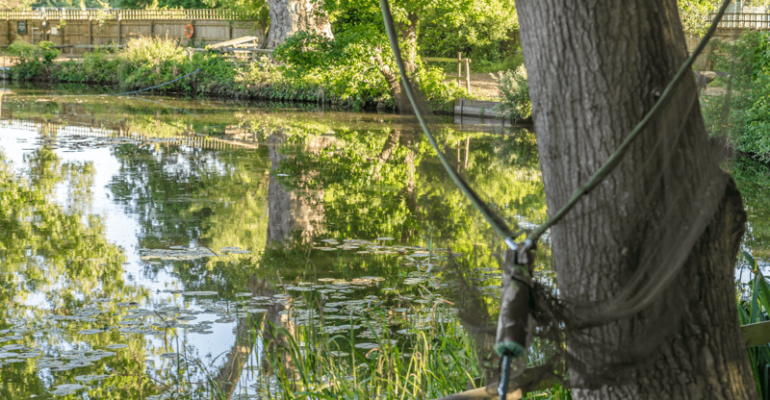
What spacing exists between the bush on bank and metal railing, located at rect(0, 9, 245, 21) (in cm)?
467

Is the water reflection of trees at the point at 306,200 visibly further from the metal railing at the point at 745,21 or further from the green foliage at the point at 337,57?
the green foliage at the point at 337,57

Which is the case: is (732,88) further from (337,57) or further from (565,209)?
(337,57)

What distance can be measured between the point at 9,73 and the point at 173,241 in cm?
2693

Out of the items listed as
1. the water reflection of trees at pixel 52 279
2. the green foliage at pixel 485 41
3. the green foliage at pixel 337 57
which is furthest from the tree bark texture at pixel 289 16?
the water reflection of trees at pixel 52 279

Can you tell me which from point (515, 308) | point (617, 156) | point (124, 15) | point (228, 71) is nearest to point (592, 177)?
point (617, 156)

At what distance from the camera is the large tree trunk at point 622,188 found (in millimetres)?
1741

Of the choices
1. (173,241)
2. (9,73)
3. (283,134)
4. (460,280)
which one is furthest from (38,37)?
(460,280)

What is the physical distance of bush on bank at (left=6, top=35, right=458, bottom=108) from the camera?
15.9 metres

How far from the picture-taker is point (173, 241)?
21.8ft

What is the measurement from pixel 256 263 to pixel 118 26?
32.9m

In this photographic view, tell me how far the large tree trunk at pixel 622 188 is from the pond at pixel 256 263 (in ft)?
0.56

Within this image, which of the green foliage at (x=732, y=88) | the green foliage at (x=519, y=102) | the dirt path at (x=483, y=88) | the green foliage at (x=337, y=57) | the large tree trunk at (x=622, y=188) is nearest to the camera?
the large tree trunk at (x=622, y=188)

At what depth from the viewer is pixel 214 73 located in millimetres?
24234

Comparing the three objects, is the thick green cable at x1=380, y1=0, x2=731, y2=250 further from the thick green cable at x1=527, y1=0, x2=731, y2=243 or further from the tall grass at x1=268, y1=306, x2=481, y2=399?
the tall grass at x1=268, y1=306, x2=481, y2=399
